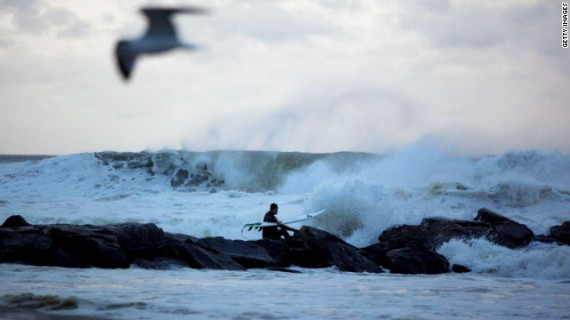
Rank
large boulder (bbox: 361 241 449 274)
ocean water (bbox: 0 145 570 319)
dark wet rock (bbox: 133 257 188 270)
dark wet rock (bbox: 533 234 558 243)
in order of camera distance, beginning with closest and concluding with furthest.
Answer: ocean water (bbox: 0 145 570 319) < dark wet rock (bbox: 133 257 188 270) < large boulder (bbox: 361 241 449 274) < dark wet rock (bbox: 533 234 558 243)

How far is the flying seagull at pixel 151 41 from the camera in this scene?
6370mm

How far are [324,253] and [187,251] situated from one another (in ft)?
7.13

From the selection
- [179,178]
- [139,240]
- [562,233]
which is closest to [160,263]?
[139,240]

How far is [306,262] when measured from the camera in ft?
42.3

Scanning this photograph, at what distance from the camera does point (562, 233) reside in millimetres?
15539

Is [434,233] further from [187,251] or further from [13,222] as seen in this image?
[13,222]

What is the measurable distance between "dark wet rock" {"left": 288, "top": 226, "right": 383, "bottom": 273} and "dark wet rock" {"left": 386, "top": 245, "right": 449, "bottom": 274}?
32 cm

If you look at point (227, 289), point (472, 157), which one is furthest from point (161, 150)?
point (227, 289)

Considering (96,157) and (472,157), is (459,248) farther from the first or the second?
(96,157)

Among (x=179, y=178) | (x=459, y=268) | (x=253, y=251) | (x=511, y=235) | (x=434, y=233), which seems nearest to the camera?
(x=253, y=251)

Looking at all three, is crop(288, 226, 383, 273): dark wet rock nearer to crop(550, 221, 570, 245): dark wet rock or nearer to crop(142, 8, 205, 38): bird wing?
crop(550, 221, 570, 245): dark wet rock

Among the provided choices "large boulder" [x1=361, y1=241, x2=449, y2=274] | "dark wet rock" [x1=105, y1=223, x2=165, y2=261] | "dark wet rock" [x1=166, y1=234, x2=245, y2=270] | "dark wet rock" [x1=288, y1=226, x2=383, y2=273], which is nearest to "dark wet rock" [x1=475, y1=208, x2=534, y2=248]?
"large boulder" [x1=361, y1=241, x2=449, y2=274]

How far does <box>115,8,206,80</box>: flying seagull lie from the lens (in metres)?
6.37

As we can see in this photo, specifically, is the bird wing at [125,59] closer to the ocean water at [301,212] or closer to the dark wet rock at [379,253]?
the ocean water at [301,212]
